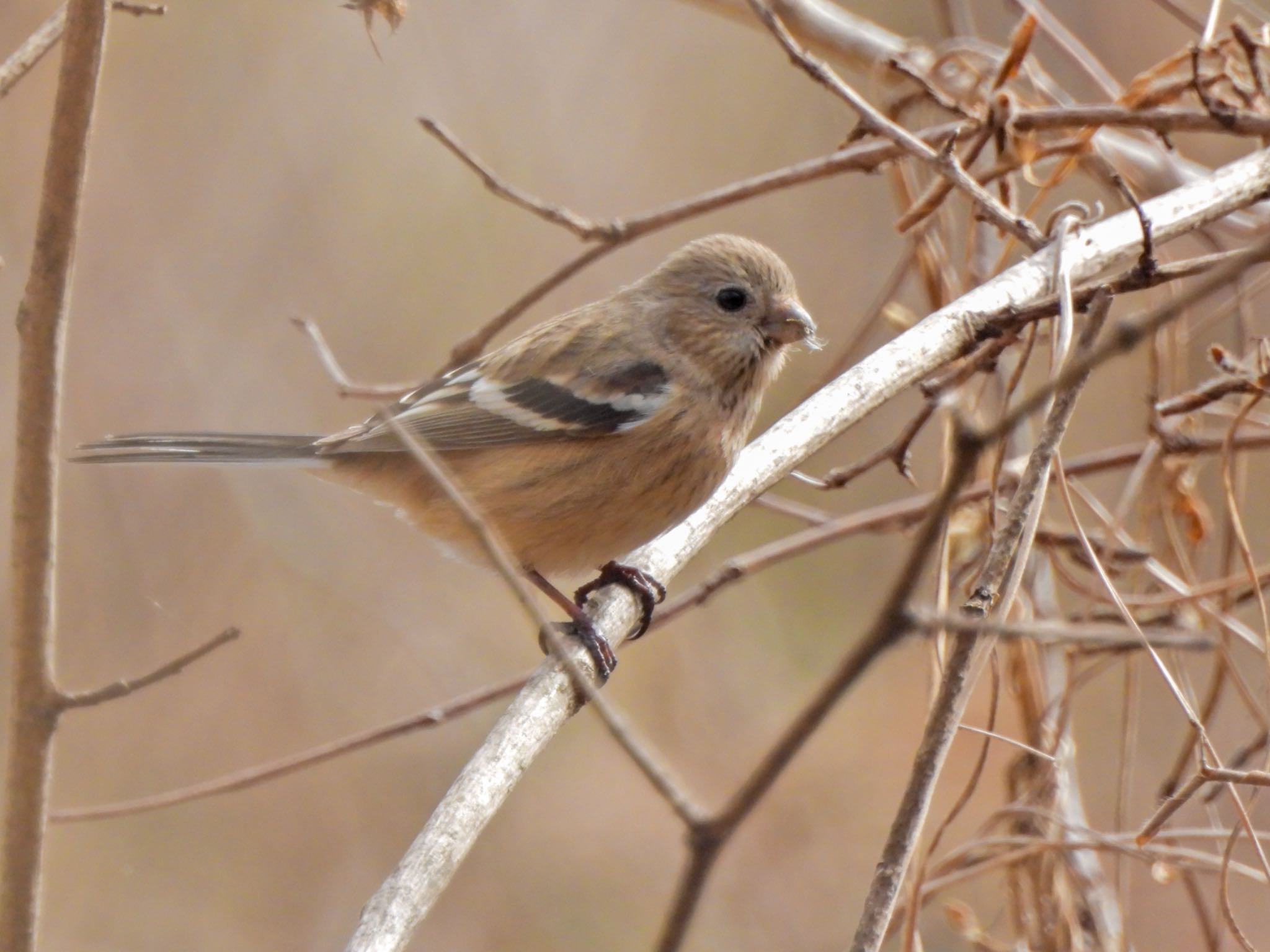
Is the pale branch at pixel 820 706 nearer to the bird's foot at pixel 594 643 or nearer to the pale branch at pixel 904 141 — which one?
the pale branch at pixel 904 141

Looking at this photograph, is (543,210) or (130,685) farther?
(543,210)

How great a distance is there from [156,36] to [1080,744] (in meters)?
6.08

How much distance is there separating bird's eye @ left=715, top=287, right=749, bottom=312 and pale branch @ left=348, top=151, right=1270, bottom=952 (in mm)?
790

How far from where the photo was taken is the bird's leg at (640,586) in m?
3.31

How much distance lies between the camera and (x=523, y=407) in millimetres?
3801

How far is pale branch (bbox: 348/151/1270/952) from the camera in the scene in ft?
5.73

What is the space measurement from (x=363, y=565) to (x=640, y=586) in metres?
3.35

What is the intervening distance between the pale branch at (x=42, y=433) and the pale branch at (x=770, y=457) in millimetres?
841

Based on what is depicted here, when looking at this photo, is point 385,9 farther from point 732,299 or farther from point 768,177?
point 732,299

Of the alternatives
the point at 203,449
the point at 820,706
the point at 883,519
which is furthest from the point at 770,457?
the point at 820,706

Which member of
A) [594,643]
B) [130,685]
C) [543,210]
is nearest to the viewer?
[130,685]

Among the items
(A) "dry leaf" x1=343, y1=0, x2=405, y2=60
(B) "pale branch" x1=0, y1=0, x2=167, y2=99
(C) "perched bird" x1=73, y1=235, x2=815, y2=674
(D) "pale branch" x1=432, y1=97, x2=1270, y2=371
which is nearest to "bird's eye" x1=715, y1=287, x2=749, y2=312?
(C) "perched bird" x1=73, y1=235, x2=815, y2=674

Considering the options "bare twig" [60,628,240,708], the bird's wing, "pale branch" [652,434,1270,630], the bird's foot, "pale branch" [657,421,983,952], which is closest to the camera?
"pale branch" [657,421,983,952]

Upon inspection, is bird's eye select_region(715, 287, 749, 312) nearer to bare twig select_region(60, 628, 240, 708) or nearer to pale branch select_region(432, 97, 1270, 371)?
pale branch select_region(432, 97, 1270, 371)
